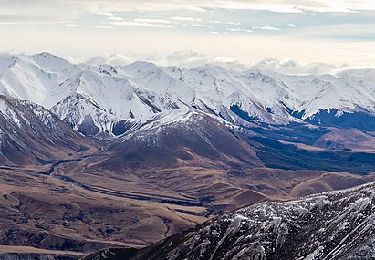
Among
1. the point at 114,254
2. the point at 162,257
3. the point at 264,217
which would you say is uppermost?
the point at 264,217

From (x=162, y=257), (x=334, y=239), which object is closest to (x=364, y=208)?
(x=334, y=239)

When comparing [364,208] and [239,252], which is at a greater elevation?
[364,208]

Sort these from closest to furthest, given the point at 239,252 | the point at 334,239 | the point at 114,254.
Result: the point at 334,239
the point at 239,252
the point at 114,254

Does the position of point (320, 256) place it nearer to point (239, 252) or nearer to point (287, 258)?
point (287, 258)

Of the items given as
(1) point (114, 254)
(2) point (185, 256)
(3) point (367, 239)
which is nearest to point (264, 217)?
(2) point (185, 256)

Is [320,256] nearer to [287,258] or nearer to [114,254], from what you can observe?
[287,258]

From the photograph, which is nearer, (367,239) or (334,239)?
(367,239)

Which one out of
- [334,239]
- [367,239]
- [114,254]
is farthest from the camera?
[114,254]
